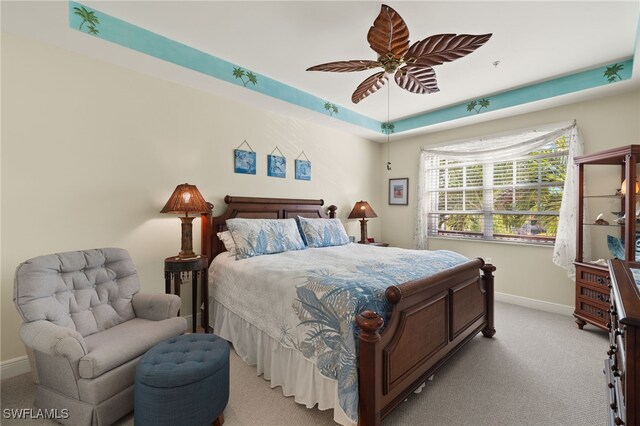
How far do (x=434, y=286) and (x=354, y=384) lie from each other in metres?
0.89

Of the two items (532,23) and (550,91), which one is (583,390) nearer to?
(532,23)

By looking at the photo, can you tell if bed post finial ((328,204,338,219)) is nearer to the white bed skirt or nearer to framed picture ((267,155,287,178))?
framed picture ((267,155,287,178))

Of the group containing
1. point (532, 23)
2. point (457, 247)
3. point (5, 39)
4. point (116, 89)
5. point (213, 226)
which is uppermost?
point (532, 23)

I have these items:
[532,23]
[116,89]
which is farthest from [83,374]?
[532,23]

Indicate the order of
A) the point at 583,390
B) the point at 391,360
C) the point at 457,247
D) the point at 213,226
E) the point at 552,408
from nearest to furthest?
the point at 391,360 → the point at 552,408 → the point at 583,390 → the point at 213,226 → the point at 457,247

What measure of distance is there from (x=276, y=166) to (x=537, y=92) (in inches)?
127

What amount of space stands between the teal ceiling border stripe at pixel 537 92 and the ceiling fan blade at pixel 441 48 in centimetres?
204

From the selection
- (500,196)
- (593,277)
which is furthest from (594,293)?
(500,196)

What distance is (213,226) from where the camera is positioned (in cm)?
321

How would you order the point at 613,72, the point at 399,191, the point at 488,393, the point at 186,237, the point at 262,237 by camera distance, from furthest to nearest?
the point at 399,191
the point at 262,237
the point at 613,72
the point at 186,237
the point at 488,393

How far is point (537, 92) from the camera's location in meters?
3.35

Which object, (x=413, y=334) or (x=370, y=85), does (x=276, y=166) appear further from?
(x=413, y=334)

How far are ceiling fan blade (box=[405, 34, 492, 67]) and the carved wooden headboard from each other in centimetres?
229

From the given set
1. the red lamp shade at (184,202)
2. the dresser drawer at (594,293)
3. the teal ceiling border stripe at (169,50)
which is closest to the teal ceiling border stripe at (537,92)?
the teal ceiling border stripe at (169,50)
